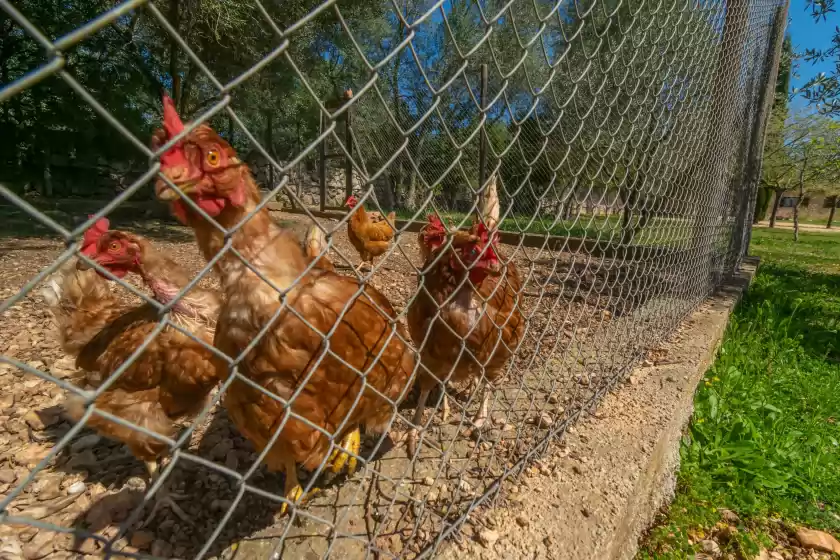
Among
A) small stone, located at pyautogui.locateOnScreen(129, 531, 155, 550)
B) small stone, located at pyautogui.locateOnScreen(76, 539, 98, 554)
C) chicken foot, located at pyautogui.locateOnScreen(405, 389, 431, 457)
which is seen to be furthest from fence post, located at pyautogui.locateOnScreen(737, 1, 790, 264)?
small stone, located at pyautogui.locateOnScreen(76, 539, 98, 554)

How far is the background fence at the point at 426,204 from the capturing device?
1.08m

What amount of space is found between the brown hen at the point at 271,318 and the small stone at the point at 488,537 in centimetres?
46

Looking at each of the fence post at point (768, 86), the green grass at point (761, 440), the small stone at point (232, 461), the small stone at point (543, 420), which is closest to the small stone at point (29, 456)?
the small stone at point (232, 461)

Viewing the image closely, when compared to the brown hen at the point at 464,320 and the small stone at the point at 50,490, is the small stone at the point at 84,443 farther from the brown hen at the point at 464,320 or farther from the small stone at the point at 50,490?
the brown hen at the point at 464,320

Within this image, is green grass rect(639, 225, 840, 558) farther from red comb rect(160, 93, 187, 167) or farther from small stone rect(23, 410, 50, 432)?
small stone rect(23, 410, 50, 432)

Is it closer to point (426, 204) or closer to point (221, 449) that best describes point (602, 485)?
point (426, 204)

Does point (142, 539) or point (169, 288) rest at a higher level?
point (169, 288)

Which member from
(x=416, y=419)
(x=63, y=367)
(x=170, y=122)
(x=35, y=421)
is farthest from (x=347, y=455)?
(x=63, y=367)

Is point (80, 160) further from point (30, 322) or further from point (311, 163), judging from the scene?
point (30, 322)

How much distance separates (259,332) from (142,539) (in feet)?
4.14

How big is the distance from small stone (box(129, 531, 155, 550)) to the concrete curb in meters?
1.29

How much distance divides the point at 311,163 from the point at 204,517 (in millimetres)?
10784

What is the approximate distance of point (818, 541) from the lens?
1.77m

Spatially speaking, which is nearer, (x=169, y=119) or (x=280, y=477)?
(x=169, y=119)
